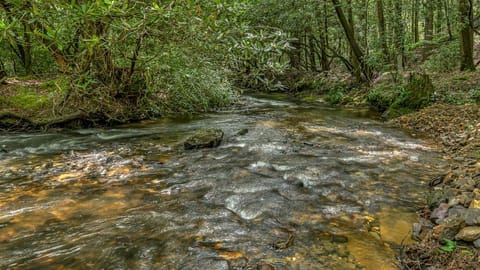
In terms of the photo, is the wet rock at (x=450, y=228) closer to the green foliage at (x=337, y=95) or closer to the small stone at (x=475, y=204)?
the small stone at (x=475, y=204)

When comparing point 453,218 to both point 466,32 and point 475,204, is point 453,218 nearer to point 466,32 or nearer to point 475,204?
point 475,204

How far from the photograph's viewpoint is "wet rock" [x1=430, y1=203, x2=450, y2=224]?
3.57 metres

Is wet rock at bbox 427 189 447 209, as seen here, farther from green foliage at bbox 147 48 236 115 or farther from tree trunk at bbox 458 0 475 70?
tree trunk at bbox 458 0 475 70

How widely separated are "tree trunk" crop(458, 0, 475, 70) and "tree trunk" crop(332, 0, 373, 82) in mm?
3799

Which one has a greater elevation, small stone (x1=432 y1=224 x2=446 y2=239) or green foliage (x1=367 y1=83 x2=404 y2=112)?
green foliage (x1=367 y1=83 x2=404 y2=112)

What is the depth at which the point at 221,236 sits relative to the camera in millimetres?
3441

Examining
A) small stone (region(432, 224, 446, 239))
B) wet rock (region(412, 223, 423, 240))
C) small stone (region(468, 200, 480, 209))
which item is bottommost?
wet rock (region(412, 223, 423, 240))

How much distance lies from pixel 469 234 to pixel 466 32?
1045cm

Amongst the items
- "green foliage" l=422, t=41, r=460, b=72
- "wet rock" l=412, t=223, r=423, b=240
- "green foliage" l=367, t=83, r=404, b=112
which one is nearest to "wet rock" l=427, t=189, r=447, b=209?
"wet rock" l=412, t=223, r=423, b=240

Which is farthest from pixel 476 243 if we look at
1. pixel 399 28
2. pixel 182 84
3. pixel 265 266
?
pixel 399 28

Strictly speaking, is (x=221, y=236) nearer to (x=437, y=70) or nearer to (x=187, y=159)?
(x=187, y=159)

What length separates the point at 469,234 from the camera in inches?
118

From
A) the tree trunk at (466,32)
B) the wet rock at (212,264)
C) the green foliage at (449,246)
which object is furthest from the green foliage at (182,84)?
the tree trunk at (466,32)

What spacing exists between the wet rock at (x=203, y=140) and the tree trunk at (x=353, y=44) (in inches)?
367
